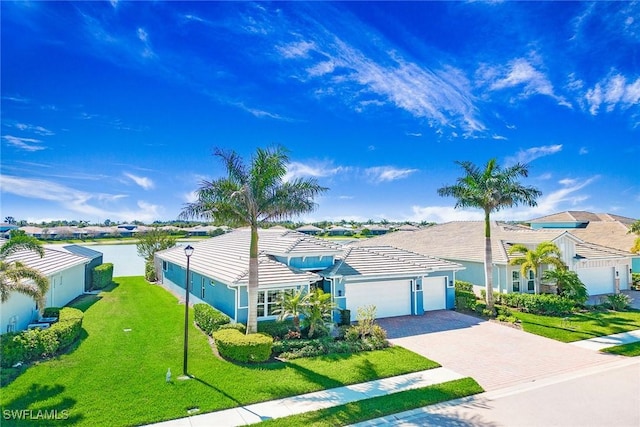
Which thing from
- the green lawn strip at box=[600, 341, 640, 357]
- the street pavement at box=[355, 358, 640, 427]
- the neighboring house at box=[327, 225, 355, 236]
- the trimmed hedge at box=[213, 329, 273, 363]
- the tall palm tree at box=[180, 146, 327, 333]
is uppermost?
the neighboring house at box=[327, 225, 355, 236]

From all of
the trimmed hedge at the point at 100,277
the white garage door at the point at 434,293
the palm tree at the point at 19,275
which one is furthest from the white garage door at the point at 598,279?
the trimmed hedge at the point at 100,277

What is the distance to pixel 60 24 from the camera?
11.9m

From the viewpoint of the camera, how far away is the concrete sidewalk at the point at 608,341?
15574 mm

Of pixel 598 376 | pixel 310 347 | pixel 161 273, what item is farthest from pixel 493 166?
pixel 161 273

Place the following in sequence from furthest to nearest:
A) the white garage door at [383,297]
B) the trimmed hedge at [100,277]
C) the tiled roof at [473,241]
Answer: the trimmed hedge at [100,277] → the tiled roof at [473,241] → the white garage door at [383,297]

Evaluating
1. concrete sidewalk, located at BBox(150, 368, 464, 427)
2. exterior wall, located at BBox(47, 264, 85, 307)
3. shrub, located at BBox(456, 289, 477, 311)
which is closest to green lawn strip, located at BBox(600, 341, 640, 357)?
shrub, located at BBox(456, 289, 477, 311)

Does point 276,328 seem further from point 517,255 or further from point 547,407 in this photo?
point 517,255

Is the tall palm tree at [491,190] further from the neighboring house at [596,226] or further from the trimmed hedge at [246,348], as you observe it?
the neighboring house at [596,226]

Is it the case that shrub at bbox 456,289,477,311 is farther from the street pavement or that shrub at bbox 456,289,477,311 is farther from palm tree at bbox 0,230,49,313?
palm tree at bbox 0,230,49,313

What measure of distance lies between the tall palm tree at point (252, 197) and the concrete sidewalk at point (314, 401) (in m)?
4.80

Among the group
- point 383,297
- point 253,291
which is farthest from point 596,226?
point 253,291

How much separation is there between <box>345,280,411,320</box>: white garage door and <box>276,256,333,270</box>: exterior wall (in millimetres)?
1978

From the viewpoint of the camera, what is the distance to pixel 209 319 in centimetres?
1658

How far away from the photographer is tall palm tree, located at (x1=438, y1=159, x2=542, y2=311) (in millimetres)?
20672
